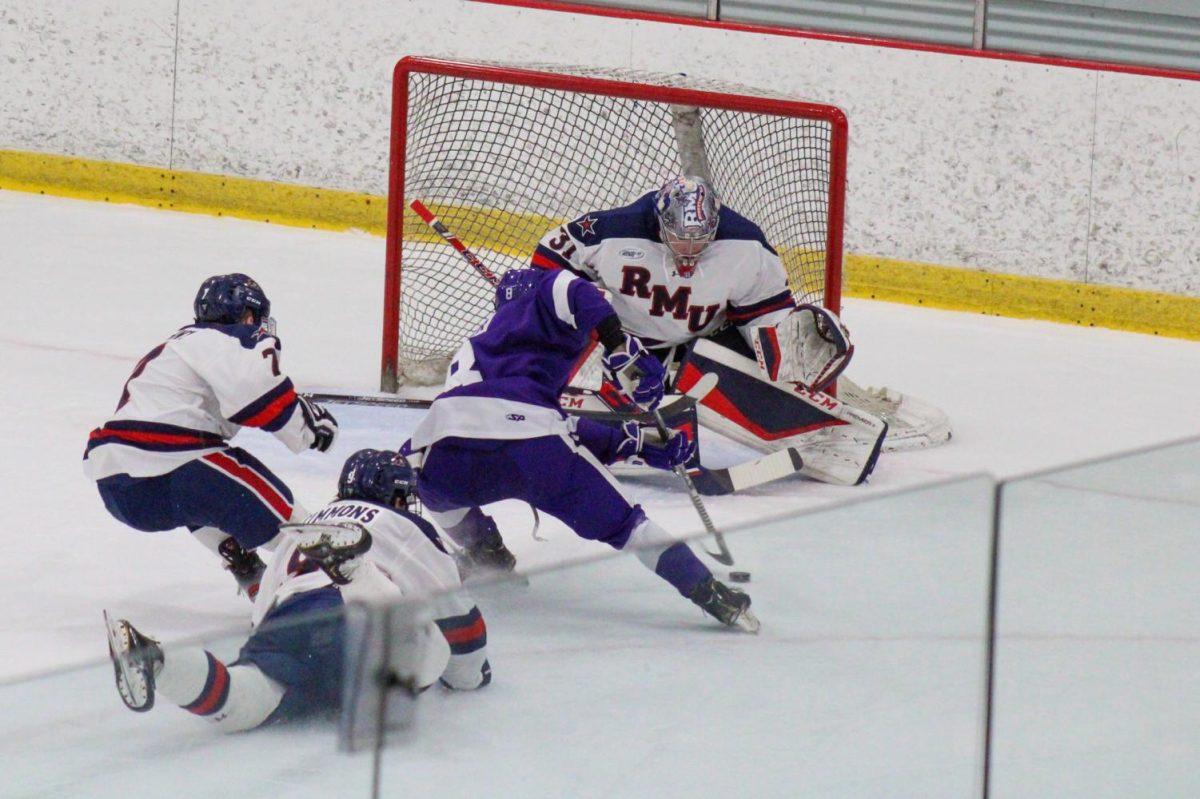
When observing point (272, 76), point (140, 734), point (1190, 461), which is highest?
point (272, 76)

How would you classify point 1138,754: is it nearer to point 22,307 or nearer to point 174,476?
point 174,476

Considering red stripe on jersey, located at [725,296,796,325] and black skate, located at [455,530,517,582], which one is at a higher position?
red stripe on jersey, located at [725,296,796,325]

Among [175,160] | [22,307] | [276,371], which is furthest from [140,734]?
[175,160]

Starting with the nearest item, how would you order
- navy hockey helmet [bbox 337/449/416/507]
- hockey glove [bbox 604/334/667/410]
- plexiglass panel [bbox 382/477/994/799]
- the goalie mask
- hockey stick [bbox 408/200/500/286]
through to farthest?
plexiglass panel [bbox 382/477/994/799] → navy hockey helmet [bbox 337/449/416/507] → hockey glove [bbox 604/334/667/410] → the goalie mask → hockey stick [bbox 408/200/500/286]

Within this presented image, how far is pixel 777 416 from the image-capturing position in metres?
4.81

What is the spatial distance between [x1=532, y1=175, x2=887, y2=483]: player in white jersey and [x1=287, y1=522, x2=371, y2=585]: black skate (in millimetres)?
1955

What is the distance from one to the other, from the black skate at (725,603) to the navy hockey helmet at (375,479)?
3.04 feet

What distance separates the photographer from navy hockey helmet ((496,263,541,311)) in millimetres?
3777

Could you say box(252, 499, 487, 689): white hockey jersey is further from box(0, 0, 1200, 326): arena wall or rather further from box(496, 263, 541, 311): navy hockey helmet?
box(0, 0, 1200, 326): arena wall

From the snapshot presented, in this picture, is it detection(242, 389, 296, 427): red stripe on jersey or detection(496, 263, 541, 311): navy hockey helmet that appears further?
detection(496, 263, 541, 311): navy hockey helmet

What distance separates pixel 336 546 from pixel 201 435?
2.57 ft

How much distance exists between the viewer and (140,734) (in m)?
1.96

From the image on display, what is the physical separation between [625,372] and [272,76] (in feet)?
12.4

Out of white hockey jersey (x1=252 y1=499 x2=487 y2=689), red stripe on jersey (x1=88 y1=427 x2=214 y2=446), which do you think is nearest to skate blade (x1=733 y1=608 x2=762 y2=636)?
white hockey jersey (x1=252 y1=499 x2=487 y2=689)
